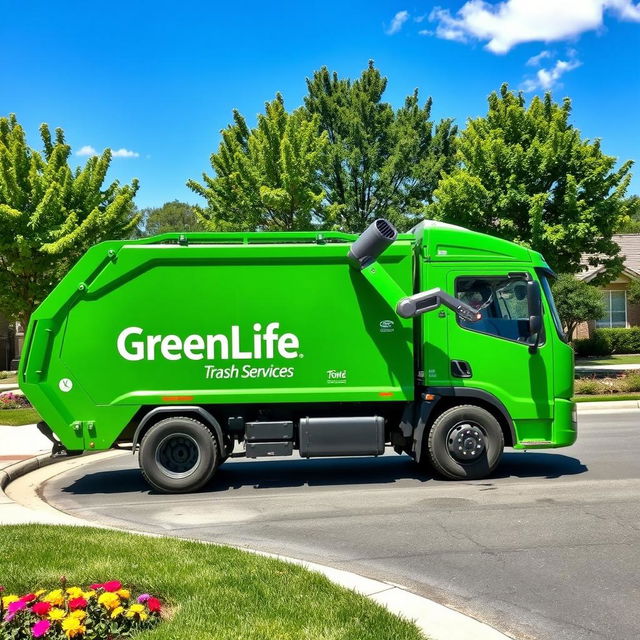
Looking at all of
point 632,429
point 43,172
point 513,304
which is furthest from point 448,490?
point 43,172

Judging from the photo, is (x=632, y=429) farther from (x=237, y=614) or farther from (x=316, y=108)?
(x=316, y=108)

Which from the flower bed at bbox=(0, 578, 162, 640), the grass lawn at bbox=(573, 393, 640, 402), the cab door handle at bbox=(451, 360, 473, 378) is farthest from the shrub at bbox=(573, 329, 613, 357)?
the flower bed at bbox=(0, 578, 162, 640)

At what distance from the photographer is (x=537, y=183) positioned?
21.5 meters

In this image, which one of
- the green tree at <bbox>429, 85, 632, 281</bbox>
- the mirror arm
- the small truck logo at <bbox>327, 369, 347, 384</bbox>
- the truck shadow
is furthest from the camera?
the green tree at <bbox>429, 85, 632, 281</bbox>

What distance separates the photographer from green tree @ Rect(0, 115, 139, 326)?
56.3 ft

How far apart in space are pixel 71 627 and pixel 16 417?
13217 mm

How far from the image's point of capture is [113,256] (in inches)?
332

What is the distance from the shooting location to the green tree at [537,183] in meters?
20.7

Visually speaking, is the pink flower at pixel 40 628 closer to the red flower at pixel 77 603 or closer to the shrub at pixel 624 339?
the red flower at pixel 77 603

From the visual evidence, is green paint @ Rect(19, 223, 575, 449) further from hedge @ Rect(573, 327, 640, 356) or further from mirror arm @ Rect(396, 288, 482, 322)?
hedge @ Rect(573, 327, 640, 356)

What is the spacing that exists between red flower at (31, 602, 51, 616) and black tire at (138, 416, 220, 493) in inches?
181

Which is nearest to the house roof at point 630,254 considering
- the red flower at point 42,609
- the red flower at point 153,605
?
the red flower at point 153,605

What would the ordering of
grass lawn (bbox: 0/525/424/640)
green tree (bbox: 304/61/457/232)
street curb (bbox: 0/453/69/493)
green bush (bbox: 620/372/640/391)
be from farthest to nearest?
green tree (bbox: 304/61/457/232)
green bush (bbox: 620/372/640/391)
street curb (bbox: 0/453/69/493)
grass lawn (bbox: 0/525/424/640)

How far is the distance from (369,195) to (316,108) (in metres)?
5.34
